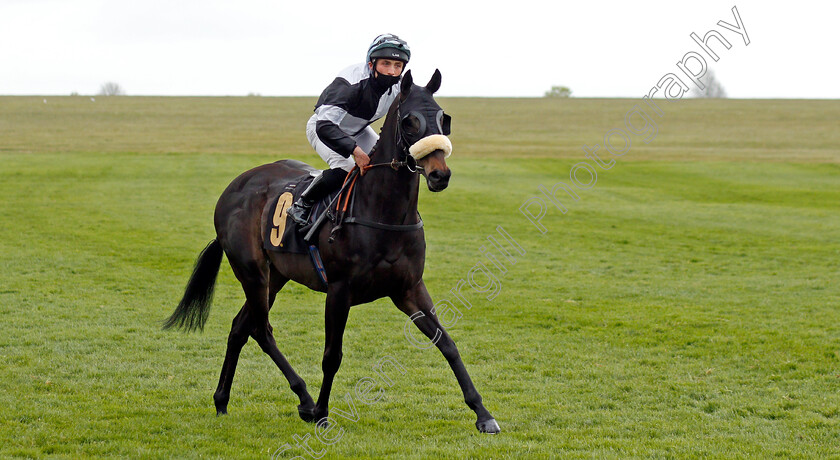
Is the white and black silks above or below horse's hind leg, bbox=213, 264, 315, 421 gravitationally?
above

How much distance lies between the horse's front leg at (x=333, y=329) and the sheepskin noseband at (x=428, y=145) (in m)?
1.22

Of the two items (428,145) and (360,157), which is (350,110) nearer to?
(360,157)

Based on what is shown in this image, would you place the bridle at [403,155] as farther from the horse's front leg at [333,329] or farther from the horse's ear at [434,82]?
the horse's front leg at [333,329]

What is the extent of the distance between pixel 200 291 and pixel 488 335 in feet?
11.8

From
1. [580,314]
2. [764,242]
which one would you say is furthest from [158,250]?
[764,242]

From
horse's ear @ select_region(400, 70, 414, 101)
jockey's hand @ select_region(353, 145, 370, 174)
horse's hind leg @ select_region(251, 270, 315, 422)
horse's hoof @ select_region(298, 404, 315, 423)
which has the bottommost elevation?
horse's hoof @ select_region(298, 404, 315, 423)

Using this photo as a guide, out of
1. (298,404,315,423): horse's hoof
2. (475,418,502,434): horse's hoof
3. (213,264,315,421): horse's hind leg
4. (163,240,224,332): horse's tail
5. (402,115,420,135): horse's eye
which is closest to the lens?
(402,115,420,135): horse's eye

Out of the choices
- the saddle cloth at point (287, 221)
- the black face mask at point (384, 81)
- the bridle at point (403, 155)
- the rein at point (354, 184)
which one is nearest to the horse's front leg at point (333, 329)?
the rein at point (354, 184)

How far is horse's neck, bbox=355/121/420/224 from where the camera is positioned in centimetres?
555

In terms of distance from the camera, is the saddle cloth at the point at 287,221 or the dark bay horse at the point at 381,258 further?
the saddle cloth at the point at 287,221

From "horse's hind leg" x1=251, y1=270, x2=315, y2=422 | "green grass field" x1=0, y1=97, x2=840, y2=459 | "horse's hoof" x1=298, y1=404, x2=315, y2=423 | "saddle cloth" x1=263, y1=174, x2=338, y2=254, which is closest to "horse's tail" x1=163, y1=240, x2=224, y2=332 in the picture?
"green grass field" x1=0, y1=97, x2=840, y2=459

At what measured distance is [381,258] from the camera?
555cm

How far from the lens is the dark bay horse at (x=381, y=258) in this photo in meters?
5.27

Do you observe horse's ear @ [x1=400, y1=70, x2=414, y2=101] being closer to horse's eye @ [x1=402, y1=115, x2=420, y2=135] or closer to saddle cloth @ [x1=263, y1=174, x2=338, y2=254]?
horse's eye @ [x1=402, y1=115, x2=420, y2=135]
